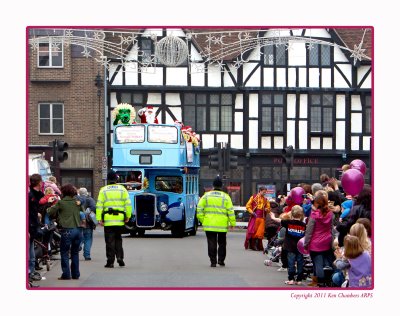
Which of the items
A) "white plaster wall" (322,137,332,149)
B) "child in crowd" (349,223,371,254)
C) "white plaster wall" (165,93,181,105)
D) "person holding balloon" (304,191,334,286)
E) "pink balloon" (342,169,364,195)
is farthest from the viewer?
"white plaster wall" (322,137,332,149)

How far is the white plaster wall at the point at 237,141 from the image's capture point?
2025 inches

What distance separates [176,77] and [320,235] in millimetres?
33649

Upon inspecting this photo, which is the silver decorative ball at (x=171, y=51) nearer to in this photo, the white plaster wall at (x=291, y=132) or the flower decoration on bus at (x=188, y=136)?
the flower decoration on bus at (x=188, y=136)

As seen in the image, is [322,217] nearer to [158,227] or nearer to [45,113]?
[158,227]

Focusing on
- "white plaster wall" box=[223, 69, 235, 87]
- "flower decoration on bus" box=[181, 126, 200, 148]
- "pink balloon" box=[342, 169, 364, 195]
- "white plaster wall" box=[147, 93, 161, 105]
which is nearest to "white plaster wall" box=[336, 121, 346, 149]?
"white plaster wall" box=[223, 69, 235, 87]

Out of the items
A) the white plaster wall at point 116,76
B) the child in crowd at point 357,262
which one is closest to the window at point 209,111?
the white plaster wall at point 116,76

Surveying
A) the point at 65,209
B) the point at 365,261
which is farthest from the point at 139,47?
the point at 365,261

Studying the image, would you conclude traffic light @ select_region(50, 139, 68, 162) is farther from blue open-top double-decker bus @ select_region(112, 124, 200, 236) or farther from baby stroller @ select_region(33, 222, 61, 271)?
baby stroller @ select_region(33, 222, 61, 271)

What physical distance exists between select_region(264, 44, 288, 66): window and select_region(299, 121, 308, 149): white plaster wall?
2863mm

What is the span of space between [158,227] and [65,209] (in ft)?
52.4

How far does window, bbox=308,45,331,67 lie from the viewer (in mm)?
51219

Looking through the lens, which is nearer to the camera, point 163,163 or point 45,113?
point 163,163

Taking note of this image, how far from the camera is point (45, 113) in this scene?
51.1 meters

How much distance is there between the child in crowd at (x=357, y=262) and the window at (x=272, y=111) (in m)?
37.8
